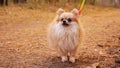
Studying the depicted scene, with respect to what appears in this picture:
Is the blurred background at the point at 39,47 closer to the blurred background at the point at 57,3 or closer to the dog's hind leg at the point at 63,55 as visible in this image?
the dog's hind leg at the point at 63,55

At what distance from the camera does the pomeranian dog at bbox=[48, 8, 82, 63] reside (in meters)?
5.75

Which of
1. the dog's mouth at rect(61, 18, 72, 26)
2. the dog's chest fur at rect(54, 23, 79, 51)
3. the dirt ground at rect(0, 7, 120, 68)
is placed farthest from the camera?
the dirt ground at rect(0, 7, 120, 68)

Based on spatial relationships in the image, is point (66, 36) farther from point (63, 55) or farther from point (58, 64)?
point (58, 64)

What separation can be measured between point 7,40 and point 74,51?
109 inches

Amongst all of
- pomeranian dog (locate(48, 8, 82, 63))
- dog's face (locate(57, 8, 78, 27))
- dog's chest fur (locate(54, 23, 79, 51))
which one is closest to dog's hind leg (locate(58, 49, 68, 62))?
pomeranian dog (locate(48, 8, 82, 63))

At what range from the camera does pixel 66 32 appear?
5824 mm

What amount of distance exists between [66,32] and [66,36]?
0.08m

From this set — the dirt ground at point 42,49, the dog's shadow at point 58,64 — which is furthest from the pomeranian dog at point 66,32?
the dirt ground at point 42,49

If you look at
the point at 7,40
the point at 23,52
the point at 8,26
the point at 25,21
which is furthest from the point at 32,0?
the point at 23,52

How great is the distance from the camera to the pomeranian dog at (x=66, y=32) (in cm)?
575

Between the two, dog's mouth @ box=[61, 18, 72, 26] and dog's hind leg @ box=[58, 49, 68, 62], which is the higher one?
dog's mouth @ box=[61, 18, 72, 26]

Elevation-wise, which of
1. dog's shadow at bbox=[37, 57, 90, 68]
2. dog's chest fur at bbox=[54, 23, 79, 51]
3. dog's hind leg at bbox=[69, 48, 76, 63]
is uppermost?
dog's chest fur at bbox=[54, 23, 79, 51]

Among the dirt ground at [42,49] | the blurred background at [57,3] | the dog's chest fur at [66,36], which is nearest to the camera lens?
the dog's chest fur at [66,36]

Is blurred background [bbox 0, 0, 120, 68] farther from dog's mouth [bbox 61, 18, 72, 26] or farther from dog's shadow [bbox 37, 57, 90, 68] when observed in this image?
dog's mouth [bbox 61, 18, 72, 26]
